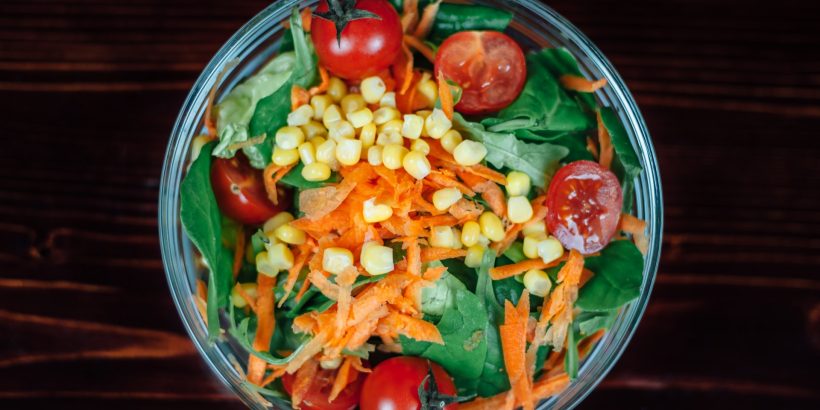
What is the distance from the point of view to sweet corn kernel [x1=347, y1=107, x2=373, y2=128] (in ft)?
6.52

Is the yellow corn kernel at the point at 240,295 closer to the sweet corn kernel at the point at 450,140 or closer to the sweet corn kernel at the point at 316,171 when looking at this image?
the sweet corn kernel at the point at 316,171

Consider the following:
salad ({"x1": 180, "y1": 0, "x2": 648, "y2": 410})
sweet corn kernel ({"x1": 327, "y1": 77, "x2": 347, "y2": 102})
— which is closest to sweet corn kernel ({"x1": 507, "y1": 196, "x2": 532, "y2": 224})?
salad ({"x1": 180, "y1": 0, "x2": 648, "y2": 410})

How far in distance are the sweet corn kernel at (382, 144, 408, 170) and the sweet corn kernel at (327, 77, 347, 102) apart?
27 cm

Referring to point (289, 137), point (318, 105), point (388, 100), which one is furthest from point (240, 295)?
point (388, 100)

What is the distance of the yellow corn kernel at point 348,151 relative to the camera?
1.94 m

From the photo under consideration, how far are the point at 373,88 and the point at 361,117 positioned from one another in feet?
0.34

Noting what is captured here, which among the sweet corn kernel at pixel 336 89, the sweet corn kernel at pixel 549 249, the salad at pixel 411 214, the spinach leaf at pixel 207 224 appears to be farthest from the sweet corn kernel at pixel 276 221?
the sweet corn kernel at pixel 549 249

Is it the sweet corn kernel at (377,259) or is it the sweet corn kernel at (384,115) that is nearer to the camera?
the sweet corn kernel at (377,259)

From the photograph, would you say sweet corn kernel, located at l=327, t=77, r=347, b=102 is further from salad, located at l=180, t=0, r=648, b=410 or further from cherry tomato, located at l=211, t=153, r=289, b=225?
cherry tomato, located at l=211, t=153, r=289, b=225

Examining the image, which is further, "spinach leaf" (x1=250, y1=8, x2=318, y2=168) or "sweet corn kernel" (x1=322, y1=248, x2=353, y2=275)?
"spinach leaf" (x1=250, y1=8, x2=318, y2=168)

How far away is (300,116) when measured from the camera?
6.60 feet

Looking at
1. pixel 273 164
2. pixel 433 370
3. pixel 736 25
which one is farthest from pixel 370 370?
pixel 736 25

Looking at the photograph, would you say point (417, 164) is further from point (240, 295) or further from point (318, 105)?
point (240, 295)

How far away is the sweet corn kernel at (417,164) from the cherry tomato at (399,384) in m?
0.51
